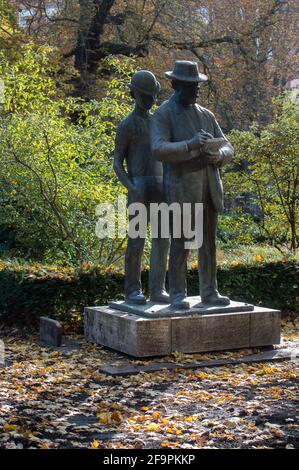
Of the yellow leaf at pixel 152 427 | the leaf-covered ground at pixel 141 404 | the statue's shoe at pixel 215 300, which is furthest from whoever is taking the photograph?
the statue's shoe at pixel 215 300

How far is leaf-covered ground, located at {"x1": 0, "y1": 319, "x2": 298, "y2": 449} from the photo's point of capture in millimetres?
6070

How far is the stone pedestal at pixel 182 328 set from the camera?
9.00 metres

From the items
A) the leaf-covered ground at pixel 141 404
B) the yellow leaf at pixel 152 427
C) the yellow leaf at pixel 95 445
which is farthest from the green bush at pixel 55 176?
the yellow leaf at pixel 95 445

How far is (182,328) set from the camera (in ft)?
29.9

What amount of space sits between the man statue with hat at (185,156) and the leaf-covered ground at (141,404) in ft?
3.95

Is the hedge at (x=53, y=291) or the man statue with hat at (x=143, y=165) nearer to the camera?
the man statue with hat at (x=143, y=165)

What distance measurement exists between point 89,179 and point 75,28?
11181 millimetres

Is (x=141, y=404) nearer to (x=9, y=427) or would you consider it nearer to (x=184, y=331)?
(x=9, y=427)

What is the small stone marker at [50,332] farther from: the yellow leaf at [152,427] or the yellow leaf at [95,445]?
the yellow leaf at [95,445]

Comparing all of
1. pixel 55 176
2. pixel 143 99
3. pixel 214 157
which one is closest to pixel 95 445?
pixel 214 157

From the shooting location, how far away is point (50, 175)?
43.8 feet

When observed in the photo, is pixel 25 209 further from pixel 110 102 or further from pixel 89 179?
pixel 110 102

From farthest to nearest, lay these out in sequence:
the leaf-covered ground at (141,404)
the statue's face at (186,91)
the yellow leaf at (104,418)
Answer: the statue's face at (186,91) → the yellow leaf at (104,418) → the leaf-covered ground at (141,404)
